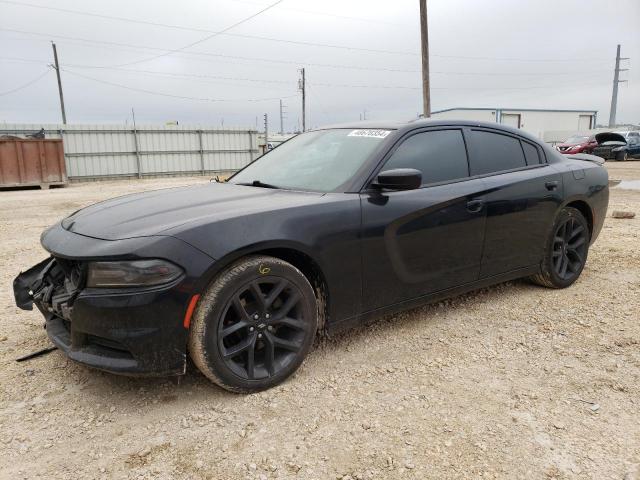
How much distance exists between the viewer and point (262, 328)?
256 cm

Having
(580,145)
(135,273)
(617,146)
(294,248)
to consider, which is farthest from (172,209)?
(617,146)

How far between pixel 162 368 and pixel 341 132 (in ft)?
6.81

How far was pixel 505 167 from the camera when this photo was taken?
149 inches

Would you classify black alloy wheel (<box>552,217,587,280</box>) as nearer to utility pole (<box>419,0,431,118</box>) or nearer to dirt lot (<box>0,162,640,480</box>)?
dirt lot (<box>0,162,640,480</box>)

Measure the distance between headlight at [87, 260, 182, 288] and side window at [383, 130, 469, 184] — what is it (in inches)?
58.9

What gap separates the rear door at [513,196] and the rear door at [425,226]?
0.13 m

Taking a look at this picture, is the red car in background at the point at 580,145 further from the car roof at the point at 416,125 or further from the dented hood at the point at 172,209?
the dented hood at the point at 172,209

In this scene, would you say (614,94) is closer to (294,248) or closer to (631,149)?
(631,149)

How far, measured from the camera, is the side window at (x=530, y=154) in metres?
4.00

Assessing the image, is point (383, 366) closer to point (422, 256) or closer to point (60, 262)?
point (422, 256)

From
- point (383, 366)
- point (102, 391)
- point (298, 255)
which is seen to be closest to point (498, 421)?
point (383, 366)

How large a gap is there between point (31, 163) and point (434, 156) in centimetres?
1841

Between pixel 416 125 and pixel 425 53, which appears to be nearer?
pixel 416 125

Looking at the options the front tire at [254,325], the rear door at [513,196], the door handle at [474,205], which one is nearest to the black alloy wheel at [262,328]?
the front tire at [254,325]
